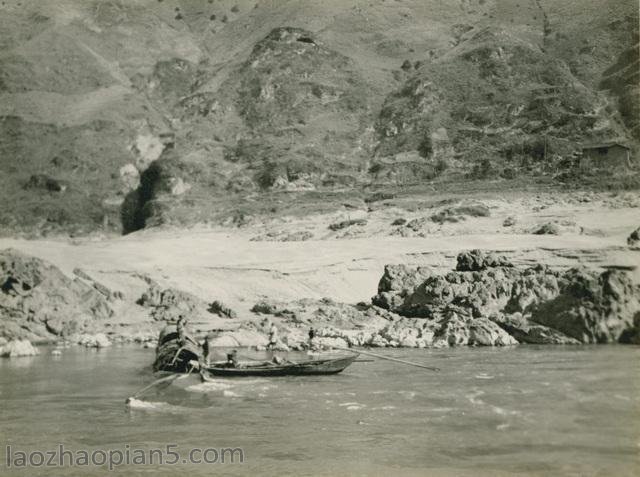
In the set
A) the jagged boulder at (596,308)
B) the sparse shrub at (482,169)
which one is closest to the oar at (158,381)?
the jagged boulder at (596,308)

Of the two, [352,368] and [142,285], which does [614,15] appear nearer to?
[142,285]

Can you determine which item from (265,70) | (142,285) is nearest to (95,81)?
(265,70)

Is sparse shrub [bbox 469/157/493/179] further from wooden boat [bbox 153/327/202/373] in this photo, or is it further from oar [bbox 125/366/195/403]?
oar [bbox 125/366/195/403]

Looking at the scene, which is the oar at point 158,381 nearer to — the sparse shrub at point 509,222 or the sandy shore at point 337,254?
the sandy shore at point 337,254

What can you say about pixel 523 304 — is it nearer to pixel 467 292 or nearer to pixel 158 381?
pixel 467 292

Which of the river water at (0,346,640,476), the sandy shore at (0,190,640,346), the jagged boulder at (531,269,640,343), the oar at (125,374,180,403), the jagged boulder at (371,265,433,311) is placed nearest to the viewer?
the river water at (0,346,640,476)

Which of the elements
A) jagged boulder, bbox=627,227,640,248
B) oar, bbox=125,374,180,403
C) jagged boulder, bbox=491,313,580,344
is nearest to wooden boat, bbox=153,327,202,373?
oar, bbox=125,374,180,403
